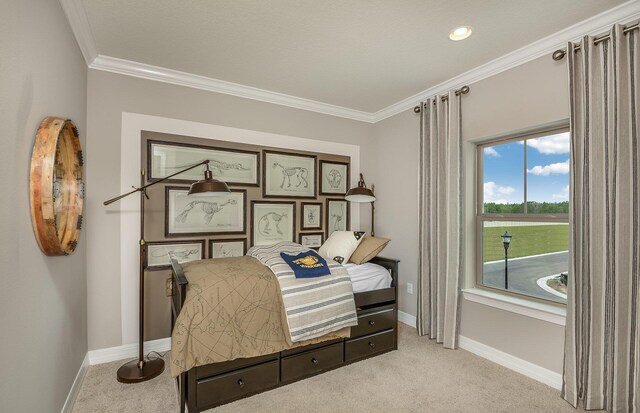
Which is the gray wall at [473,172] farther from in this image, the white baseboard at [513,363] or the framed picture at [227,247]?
the framed picture at [227,247]

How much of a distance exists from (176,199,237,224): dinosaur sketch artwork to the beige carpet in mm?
1342

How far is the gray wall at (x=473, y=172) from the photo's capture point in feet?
7.73

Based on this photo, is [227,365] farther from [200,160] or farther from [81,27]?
[81,27]

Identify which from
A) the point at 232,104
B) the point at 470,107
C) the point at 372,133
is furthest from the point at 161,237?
the point at 470,107

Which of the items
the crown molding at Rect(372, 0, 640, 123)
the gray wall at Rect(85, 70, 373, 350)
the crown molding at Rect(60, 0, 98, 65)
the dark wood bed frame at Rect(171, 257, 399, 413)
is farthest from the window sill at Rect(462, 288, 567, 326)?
the crown molding at Rect(60, 0, 98, 65)

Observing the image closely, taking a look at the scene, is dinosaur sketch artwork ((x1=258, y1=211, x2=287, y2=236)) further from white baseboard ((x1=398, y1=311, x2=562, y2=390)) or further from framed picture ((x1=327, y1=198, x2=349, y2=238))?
white baseboard ((x1=398, y1=311, x2=562, y2=390))

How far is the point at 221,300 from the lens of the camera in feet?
6.67

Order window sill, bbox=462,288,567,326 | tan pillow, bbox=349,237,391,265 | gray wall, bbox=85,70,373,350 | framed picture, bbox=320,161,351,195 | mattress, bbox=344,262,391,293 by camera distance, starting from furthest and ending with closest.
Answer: framed picture, bbox=320,161,351,195
tan pillow, bbox=349,237,391,265
mattress, bbox=344,262,391,293
gray wall, bbox=85,70,373,350
window sill, bbox=462,288,567,326

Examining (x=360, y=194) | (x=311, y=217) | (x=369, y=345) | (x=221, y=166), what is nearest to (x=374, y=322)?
(x=369, y=345)

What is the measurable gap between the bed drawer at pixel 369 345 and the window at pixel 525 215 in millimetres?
1091

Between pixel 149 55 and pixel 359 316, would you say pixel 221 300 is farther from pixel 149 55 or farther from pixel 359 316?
pixel 149 55

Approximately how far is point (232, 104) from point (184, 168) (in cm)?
85

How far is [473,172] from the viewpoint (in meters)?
3.04

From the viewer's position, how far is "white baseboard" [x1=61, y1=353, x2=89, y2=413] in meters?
1.93
